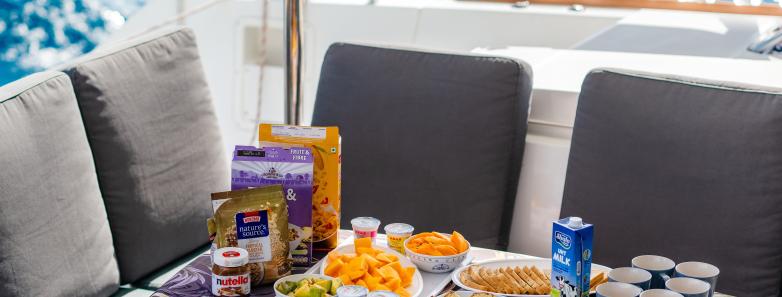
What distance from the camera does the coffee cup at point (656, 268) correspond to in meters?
1.28

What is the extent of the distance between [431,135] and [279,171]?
644 mm

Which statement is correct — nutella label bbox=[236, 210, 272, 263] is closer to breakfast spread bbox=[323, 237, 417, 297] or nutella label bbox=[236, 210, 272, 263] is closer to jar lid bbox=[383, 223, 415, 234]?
breakfast spread bbox=[323, 237, 417, 297]

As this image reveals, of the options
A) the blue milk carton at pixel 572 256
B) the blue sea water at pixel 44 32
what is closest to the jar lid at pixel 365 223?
the blue milk carton at pixel 572 256

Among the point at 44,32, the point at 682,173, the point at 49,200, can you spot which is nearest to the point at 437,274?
the point at 682,173

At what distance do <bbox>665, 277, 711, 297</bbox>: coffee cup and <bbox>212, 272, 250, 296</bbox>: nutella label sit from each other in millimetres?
606

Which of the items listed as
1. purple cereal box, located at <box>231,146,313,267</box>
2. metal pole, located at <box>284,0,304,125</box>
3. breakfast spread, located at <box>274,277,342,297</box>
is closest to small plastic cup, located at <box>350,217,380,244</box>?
purple cereal box, located at <box>231,146,313,267</box>

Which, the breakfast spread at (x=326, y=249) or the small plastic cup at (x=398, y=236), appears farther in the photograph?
the small plastic cup at (x=398, y=236)

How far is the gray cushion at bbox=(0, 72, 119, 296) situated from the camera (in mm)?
1514

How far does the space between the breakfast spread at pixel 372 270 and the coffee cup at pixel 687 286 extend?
0.38 metres

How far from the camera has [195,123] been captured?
2.06 metres

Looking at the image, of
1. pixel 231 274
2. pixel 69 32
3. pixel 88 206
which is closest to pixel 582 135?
pixel 231 274

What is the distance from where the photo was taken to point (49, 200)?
1.61 metres

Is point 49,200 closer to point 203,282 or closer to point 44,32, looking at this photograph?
point 203,282

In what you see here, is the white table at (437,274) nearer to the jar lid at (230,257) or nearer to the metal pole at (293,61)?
the jar lid at (230,257)
